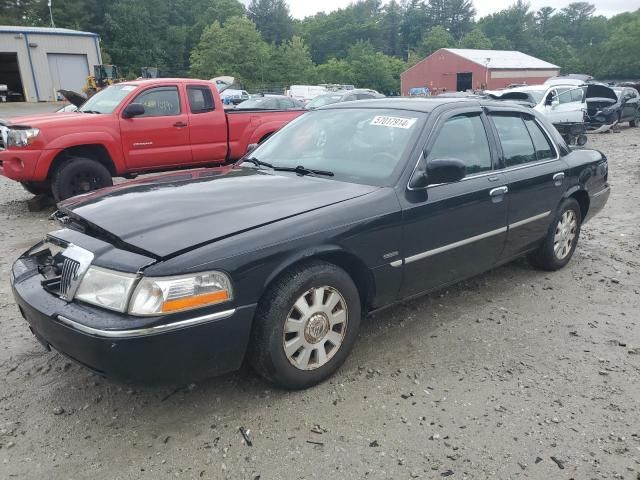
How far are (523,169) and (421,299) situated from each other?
1.37 metres

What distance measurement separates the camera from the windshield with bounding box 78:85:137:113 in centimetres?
772

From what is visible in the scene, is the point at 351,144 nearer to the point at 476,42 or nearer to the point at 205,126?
the point at 205,126

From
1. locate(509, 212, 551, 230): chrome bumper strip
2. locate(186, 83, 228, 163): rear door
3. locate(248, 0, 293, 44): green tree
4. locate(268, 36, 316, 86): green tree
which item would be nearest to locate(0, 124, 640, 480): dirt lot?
locate(509, 212, 551, 230): chrome bumper strip

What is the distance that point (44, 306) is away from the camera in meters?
2.70

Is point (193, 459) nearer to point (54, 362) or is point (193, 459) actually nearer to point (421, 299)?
point (54, 362)

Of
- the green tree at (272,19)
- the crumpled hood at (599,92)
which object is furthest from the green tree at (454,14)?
the crumpled hood at (599,92)

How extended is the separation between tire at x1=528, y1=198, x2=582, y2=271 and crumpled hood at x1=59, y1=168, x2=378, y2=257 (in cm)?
234

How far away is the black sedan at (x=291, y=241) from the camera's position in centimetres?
252

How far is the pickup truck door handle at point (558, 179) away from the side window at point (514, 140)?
26 cm

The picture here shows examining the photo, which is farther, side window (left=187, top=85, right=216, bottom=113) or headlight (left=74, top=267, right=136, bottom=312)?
side window (left=187, top=85, right=216, bottom=113)

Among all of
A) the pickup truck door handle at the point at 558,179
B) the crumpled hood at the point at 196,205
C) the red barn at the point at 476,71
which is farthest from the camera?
the red barn at the point at 476,71

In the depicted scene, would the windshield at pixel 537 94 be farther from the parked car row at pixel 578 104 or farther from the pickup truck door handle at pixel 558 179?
the pickup truck door handle at pixel 558 179

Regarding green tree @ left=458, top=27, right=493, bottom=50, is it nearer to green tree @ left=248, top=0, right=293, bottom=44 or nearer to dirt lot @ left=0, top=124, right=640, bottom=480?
green tree @ left=248, top=0, right=293, bottom=44

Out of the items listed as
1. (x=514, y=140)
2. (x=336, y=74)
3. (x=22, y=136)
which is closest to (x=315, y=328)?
(x=514, y=140)
